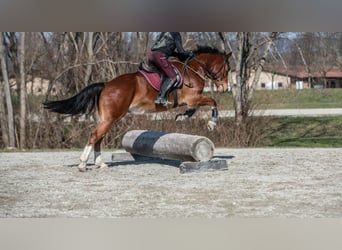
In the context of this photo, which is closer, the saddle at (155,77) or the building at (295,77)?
the saddle at (155,77)

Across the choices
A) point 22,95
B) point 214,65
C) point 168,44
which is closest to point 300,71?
point 22,95

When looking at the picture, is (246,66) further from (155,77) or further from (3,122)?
(155,77)

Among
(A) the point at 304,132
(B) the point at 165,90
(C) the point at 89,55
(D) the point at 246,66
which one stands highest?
(C) the point at 89,55

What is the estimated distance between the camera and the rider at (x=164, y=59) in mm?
8422

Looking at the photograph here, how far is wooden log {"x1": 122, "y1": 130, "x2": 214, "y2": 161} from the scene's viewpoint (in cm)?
830

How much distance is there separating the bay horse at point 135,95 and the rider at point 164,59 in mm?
166

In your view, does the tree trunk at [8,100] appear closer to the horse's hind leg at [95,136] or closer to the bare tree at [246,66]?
the bare tree at [246,66]

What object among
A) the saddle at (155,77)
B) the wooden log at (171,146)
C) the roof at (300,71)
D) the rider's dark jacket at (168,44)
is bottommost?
the wooden log at (171,146)

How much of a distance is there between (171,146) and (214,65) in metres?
1.44

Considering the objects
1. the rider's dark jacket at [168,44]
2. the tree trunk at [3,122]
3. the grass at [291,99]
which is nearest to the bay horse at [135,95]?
the rider's dark jacket at [168,44]

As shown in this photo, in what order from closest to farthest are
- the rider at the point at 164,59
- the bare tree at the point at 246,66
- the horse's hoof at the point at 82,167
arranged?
1. the rider at the point at 164,59
2. the horse's hoof at the point at 82,167
3. the bare tree at the point at 246,66

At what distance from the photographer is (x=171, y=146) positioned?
8.72m

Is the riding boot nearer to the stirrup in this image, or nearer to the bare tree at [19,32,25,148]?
the stirrup

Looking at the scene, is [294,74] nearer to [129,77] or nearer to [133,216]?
[129,77]
